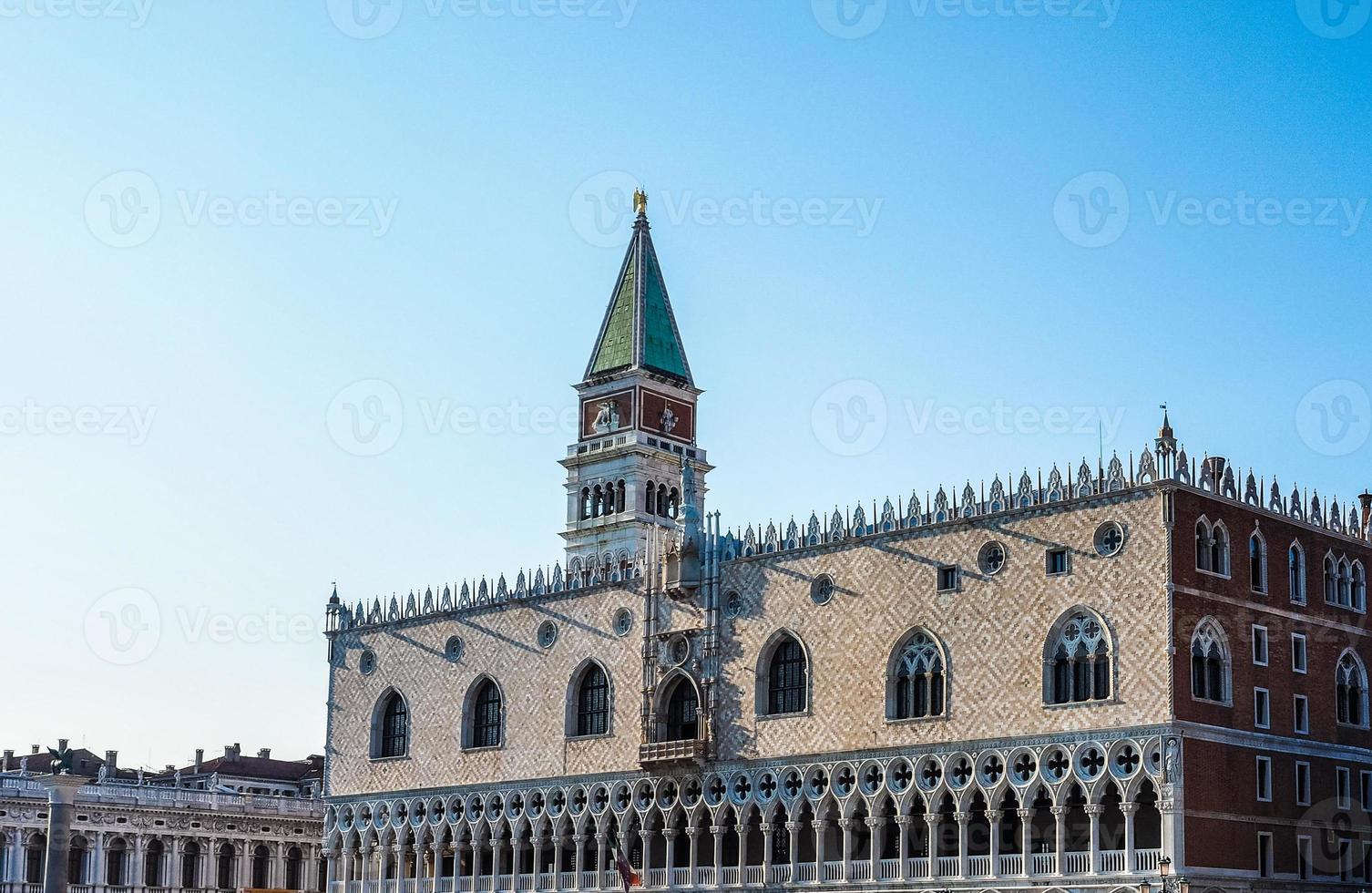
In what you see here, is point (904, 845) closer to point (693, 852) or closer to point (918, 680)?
point (918, 680)

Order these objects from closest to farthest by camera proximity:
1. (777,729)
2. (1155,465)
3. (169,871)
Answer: (1155,465) < (777,729) < (169,871)

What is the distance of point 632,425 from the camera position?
88.8 m

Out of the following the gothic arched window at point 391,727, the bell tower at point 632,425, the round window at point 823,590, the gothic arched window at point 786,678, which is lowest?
the gothic arched window at point 391,727

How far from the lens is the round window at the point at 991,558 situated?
50.8 meters

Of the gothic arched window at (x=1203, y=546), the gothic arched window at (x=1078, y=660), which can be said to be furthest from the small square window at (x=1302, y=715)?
the gothic arched window at (x=1078, y=660)

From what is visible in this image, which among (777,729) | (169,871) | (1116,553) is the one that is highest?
(1116,553)

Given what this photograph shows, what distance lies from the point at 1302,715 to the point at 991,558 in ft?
30.2

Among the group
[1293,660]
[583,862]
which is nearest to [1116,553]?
[1293,660]

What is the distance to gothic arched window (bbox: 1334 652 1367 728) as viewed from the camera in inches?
2013

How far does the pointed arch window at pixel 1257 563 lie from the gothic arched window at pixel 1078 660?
4.55 meters

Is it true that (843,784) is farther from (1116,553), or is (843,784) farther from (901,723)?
(1116,553)

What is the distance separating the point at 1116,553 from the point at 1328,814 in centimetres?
935

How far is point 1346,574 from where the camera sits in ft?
170

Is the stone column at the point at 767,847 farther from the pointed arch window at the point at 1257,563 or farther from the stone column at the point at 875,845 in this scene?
the pointed arch window at the point at 1257,563
